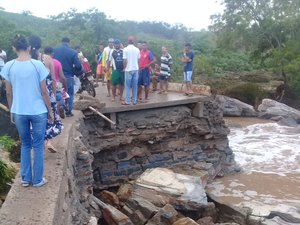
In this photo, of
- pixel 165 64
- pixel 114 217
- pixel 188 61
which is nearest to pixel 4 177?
pixel 114 217

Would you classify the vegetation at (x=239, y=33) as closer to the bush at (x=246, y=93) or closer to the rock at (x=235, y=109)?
the bush at (x=246, y=93)

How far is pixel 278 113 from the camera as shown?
891 inches

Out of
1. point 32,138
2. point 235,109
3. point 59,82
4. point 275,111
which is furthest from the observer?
point 235,109

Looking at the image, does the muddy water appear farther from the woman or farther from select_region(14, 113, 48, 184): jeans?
select_region(14, 113, 48, 184): jeans

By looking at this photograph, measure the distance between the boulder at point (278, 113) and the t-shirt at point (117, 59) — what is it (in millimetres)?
13538

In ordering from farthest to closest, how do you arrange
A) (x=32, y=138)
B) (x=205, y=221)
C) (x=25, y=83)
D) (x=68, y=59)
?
(x=205, y=221) → (x=68, y=59) → (x=32, y=138) → (x=25, y=83)

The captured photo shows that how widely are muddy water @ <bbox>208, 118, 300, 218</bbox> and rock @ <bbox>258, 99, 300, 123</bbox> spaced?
1898 millimetres

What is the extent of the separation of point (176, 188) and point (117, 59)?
337 centimetres

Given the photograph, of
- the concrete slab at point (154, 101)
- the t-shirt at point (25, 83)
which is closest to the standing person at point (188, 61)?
the concrete slab at point (154, 101)

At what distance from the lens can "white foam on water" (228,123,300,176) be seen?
14504 mm

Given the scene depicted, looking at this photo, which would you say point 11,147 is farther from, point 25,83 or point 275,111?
point 275,111

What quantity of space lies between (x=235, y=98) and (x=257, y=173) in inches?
481

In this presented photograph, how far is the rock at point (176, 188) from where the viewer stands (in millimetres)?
9656

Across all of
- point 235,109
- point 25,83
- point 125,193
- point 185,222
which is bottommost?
point 235,109
